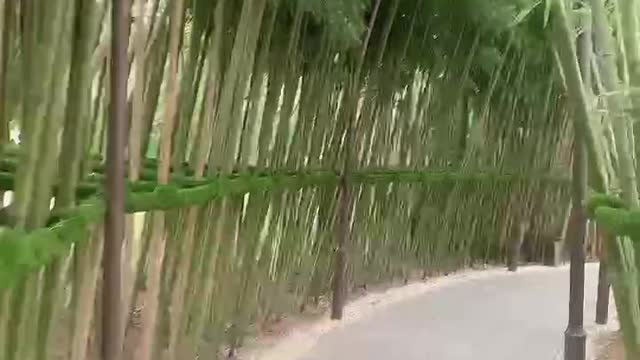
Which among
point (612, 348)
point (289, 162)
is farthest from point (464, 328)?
point (289, 162)

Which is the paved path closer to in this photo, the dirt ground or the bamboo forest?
the bamboo forest

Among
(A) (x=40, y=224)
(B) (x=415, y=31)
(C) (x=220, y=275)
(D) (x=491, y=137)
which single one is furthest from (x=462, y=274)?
(A) (x=40, y=224)

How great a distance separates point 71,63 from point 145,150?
833mm

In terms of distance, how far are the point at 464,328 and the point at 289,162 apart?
3.49 ft

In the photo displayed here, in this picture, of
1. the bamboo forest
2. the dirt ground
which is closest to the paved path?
the bamboo forest

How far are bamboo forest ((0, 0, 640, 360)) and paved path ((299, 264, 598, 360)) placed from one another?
57 millimetres

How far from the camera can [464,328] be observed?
3.75 meters

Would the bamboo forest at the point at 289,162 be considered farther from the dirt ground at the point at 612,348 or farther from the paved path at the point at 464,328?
the dirt ground at the point at 612,348

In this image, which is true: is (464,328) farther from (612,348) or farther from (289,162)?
(289,162)

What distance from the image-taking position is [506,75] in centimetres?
520

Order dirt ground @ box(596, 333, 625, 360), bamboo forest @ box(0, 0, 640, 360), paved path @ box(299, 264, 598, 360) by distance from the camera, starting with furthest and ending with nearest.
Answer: paved path @ box(299, 264, 598, 360), dirt ground @ box(596, 333, 625, 360), bamboo forest @ box(0, 0, 640, 360)

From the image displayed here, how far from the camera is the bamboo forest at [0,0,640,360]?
140 centimetres

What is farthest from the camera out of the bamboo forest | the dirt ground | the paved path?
the paved path

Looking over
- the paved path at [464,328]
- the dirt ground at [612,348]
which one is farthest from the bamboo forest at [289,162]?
the dirt ground at [612,348]
